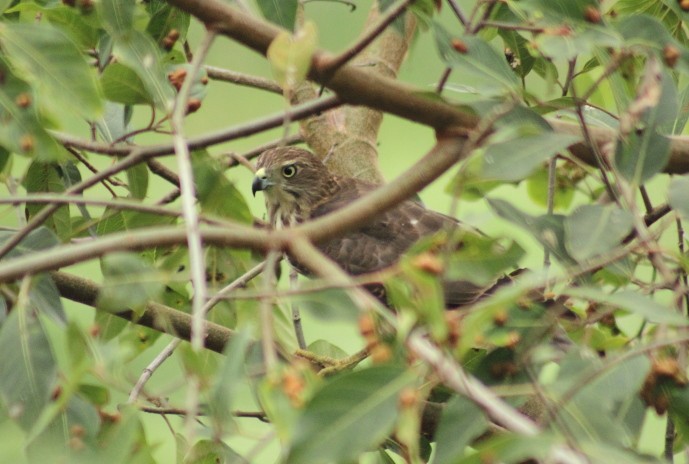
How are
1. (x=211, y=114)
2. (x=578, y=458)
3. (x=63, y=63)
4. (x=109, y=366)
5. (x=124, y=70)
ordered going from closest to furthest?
1. (x=578, y=458)
2. (x=109, y=366)
3. (x=63, y=63)
4. (x=124, y=70)
5. (x=211, y=114)

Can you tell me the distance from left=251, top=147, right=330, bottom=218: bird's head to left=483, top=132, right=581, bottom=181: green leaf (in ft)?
8.65

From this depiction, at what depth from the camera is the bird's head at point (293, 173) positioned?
15.5 feet

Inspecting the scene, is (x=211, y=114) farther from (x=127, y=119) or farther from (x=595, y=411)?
(x=595, y=411)

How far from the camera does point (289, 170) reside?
15.7 ft

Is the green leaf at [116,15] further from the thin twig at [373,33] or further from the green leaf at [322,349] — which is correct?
the green leaf at [322,349]

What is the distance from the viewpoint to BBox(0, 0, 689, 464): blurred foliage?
4.78 ft

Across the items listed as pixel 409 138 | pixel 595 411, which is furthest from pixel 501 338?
pixel 409 138

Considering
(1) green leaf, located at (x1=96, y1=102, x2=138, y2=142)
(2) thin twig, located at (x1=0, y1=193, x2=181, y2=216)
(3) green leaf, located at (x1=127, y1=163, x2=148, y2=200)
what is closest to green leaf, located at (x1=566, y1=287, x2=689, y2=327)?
(2) thin twig, located at (x1=0, y1=193, x2=181, y2=216)

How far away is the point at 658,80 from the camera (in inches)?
86.0

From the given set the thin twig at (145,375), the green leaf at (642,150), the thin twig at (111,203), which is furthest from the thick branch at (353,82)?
the thin twig at (145,375)

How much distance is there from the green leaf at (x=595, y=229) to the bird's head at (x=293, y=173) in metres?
2.68

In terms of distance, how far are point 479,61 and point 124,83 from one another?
0.75 metres

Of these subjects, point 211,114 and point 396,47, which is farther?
point 211,114

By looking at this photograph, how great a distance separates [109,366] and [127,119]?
4.74 ft
